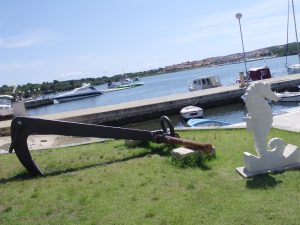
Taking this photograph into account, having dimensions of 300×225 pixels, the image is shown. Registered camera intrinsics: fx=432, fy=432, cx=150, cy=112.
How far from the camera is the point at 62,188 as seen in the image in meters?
8.31

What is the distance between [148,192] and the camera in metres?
7.42

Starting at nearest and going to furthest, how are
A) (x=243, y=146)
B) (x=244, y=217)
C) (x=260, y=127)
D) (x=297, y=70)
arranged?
(x=244, y=217) → (x=260, y=127) → (x=243, y=146) → (x=297, y=70)

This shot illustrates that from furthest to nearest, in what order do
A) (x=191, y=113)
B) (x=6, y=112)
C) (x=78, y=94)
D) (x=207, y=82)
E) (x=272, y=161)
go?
(x=78, y=94)
(x=207, y=82)
(x=6, y=112)
(x=191, y=113)
(x=272, y=161)

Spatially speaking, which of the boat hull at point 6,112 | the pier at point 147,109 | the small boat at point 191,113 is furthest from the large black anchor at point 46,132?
the boat hull at point 6,112

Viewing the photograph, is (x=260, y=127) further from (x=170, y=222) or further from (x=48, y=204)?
(x=48, y=204)

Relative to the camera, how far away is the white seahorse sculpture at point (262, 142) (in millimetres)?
7723

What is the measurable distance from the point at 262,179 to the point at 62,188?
3.74 metres

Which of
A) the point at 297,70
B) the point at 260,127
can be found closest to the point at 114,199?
the point at 260,127

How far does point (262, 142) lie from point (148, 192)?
7.45 ft

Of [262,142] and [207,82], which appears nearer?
[262,142]

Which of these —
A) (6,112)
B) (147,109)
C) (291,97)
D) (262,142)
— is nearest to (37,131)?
(262,142)

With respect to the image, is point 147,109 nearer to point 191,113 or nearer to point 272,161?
point 191,113

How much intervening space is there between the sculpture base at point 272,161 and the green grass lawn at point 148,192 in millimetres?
215

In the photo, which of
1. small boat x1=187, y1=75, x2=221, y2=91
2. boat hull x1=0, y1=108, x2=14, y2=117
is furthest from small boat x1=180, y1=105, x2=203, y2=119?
boat hull x1=0, y1=108, x2=14, y2=117
